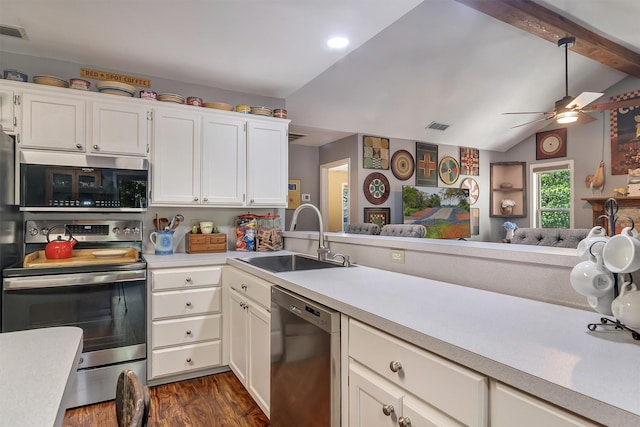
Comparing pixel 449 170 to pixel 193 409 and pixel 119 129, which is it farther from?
pixel 193 409

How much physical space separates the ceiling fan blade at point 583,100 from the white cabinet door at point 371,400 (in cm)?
363

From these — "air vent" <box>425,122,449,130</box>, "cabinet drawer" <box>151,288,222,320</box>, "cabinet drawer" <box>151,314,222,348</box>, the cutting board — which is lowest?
"cabinet drawer" <box>151,314,222,348</box>

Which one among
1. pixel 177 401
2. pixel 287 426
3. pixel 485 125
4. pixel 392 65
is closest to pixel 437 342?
pixel 287 426

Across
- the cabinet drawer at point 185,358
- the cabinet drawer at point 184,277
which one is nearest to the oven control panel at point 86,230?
the cabinet drawer at point 184,277

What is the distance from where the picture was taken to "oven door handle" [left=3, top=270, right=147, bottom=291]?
6.73ft

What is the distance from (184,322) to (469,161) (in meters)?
6.23

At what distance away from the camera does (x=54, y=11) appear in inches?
81.4

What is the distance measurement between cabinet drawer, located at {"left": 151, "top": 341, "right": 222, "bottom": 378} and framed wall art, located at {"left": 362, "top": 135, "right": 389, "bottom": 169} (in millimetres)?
3847

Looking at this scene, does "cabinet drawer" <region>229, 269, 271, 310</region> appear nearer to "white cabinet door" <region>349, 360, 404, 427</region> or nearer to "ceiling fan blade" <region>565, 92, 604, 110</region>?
"white cabinet door" <region>349, 360, 404, 427</region>

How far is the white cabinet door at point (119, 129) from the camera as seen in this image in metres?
2.53

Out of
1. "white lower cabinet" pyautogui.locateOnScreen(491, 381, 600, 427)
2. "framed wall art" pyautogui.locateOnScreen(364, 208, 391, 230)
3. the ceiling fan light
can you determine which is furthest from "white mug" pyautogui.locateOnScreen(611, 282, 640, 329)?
"framed wall art" pyautogui.locateOnScreen(364, 208, 391, 230)

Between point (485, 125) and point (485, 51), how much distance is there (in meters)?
2.04

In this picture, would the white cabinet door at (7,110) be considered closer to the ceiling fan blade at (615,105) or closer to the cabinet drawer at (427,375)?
the cabinet drawer at (427,375)

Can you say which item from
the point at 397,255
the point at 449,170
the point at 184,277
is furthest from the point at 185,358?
the point at 449,170
